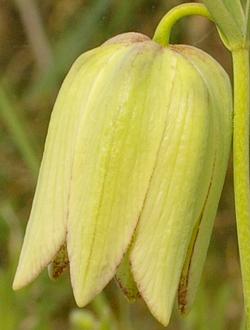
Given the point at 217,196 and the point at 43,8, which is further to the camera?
the point at 43,8

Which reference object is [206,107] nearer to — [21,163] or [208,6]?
[208,6]

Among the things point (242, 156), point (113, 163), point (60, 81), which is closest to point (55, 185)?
point (113, 163)

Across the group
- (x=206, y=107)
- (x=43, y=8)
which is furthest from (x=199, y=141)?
(x=43, y=8)

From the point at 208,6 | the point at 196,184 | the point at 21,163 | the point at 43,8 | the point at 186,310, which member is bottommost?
the point at 21,163

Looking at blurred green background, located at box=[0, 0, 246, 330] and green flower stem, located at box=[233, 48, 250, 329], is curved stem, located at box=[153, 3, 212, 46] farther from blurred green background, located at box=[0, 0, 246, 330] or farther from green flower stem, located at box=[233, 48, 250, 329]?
blurred green background, located at box=[0, 0, 246, 330]

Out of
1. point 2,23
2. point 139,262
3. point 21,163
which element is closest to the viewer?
point 139,262

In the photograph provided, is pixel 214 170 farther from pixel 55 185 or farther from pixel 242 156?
pixel 55 185
